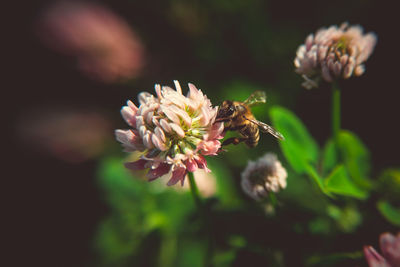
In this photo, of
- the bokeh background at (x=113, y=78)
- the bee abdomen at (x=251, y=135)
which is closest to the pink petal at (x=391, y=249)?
the bee abdomen at (x=251, y=135)

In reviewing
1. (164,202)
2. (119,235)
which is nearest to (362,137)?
(164,202)

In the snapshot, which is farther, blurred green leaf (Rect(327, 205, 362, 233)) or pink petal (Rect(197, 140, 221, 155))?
blurred green leaf (Rect(327, 205, 362, 233))

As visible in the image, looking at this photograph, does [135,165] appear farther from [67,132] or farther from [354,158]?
[67,132]

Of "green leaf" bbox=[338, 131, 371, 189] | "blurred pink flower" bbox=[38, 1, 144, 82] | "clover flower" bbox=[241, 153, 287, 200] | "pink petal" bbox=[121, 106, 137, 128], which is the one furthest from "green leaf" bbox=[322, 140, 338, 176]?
"blurred pink flower" bbox=[38, 1, 144, 82]

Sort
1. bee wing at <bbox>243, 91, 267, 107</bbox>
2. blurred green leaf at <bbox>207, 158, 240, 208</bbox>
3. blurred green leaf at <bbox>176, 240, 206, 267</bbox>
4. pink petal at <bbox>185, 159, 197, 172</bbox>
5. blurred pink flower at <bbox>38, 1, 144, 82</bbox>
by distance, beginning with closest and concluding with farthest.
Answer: pink petal at <bbox>185, 159, 197, 172</bbox> < bee wing at <bbox>243, 91, 267, 107</bbox> < blurred green leaf at <bbox>176, 240, 206, 267</bbox> < blurred green leaf at <bbox>207, 158, 240, 208</bbox> < blurred pink flower at <bbox>38, 1, 144, 82</bbox>

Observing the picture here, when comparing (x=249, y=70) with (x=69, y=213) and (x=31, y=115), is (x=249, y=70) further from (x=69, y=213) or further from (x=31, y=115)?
(x=31, y=115)

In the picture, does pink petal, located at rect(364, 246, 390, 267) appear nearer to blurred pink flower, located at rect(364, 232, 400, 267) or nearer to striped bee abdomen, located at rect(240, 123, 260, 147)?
blurred pink flower, located at rect(364, 232, 400, 267)

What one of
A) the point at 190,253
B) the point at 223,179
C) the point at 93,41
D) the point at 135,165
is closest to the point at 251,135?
the point at 135,165
